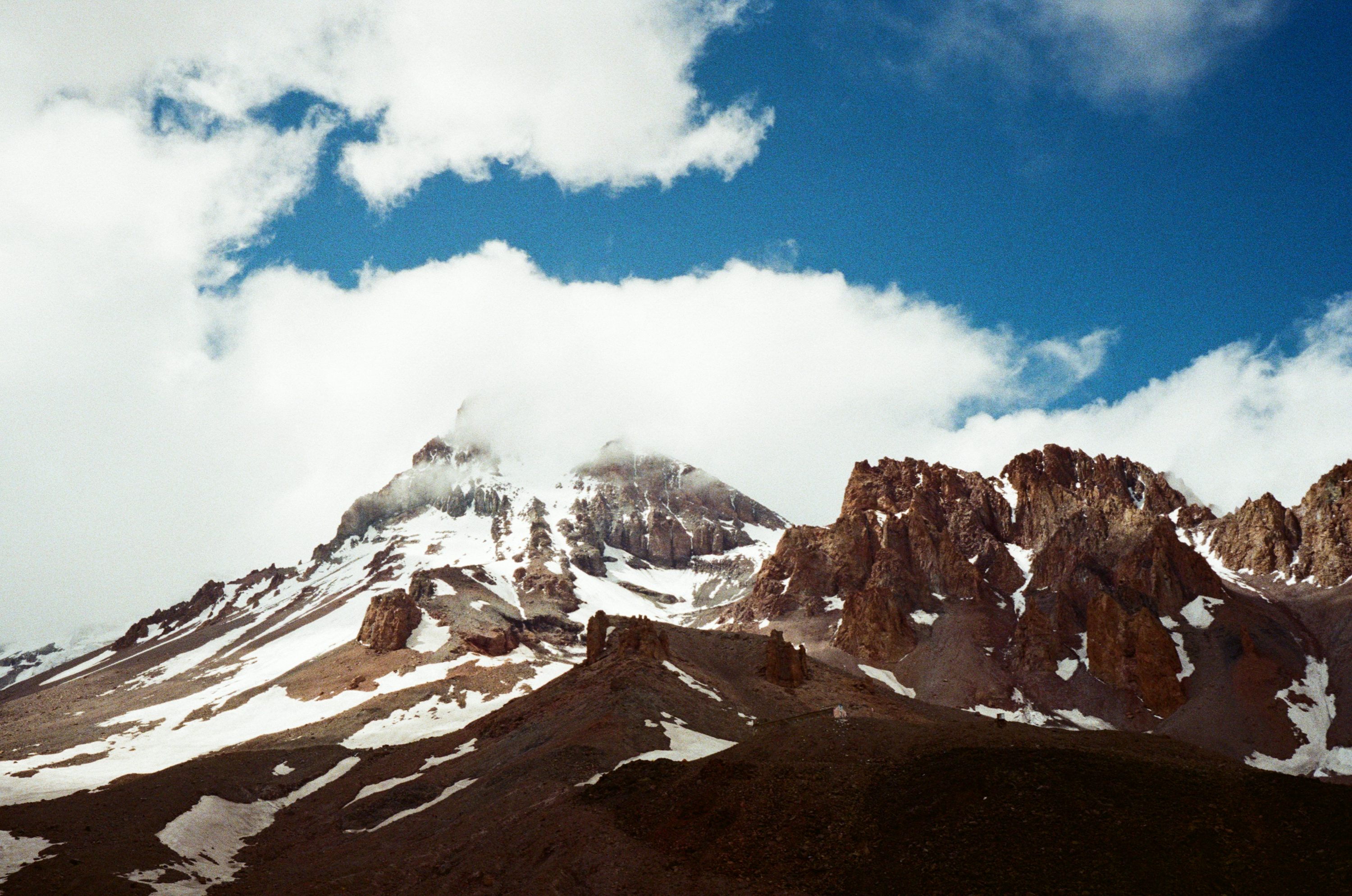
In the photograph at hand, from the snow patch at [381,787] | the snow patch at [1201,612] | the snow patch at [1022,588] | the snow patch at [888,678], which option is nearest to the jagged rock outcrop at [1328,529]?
the snow patch at [1201,612]

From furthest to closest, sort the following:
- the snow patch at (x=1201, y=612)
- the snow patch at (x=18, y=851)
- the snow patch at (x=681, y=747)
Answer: the snow patch at (x=1201, y=612) < the snow patch at (x=681, y=747) < the snow patch at (x=18, y=851)

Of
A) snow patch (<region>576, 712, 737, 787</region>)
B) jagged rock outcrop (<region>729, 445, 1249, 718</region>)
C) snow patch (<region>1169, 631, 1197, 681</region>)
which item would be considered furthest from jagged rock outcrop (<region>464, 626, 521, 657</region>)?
snow patch (<region>1169, 631, 1197, 681</region>)

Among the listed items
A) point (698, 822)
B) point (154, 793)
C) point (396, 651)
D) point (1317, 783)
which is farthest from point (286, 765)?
point (1317, 783)

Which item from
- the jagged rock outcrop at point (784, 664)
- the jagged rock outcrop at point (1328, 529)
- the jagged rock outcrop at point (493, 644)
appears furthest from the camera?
the jagged rock outcrop at point (493, 644)

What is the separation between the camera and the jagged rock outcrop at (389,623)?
164 m

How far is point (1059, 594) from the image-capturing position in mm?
168125

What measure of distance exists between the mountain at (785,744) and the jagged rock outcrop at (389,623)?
0.65m

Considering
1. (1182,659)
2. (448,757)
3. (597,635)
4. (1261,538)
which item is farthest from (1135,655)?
(448,757)

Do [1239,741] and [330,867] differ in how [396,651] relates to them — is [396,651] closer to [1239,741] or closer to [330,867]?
[330,867]

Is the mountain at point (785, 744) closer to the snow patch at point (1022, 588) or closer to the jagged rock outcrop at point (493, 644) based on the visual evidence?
the snow patch at point (1022, 588)

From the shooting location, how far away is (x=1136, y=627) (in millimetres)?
147750

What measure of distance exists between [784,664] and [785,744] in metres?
52.2

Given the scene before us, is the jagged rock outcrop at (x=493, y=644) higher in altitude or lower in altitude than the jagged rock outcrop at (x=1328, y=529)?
lower

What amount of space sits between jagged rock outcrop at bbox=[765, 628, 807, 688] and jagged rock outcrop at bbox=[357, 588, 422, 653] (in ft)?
294
